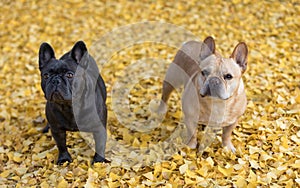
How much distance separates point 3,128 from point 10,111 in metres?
0.40

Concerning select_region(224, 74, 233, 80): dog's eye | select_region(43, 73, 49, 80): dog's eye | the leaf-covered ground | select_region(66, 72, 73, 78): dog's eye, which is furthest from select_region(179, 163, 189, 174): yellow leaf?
select_region(43, 73, 49, 80): dog's eye

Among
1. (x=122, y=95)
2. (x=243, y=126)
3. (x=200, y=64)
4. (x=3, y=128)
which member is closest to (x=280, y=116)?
(x=243, y=126)

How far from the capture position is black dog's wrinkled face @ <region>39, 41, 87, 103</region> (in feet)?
11.5

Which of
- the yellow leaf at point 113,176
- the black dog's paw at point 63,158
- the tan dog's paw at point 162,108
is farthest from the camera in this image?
the tan dog's paw at point 162,108

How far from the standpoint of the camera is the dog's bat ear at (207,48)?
3.89 meters

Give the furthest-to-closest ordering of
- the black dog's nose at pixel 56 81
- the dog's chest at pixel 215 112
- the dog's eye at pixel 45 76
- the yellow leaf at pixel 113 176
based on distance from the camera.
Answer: the dog's chest at pixel 215 112 → the yellow leaf at pixel 113 176 → the dog's eye at pixel 45 76 → the black dog's nose at pixel 56 81

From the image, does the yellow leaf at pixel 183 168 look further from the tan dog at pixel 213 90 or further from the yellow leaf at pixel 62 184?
the yellow leaf at pixel 62 184

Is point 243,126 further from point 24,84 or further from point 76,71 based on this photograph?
point 24,84

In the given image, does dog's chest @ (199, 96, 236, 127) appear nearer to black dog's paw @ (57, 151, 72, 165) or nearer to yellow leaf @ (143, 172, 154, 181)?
yellow leaf @ (143, 172, 154, 181)

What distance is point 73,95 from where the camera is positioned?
3.59m

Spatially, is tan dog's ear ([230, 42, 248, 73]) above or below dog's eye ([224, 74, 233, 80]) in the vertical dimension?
above

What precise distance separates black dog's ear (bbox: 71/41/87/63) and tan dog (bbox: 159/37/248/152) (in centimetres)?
111

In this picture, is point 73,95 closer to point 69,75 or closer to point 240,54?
point 69,75

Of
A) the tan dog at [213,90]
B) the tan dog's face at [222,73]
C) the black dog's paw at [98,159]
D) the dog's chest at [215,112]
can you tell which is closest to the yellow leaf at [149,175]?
the black dog's paw at [98,159]
